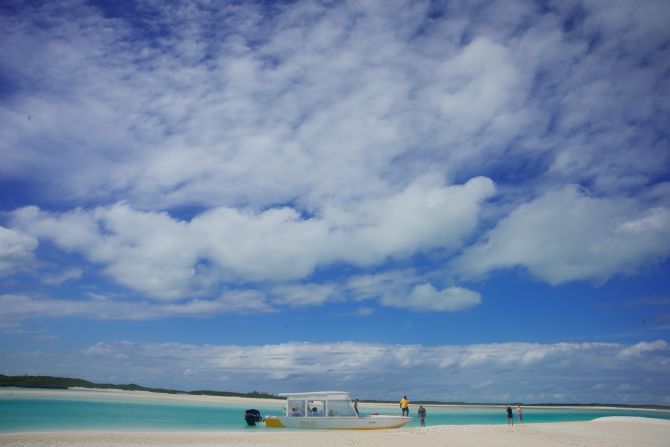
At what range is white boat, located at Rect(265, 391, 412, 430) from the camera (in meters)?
34.1

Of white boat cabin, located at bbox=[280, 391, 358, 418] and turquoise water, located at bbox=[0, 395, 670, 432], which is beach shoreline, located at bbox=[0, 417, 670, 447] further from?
turquoise water, located at bbox=[0, 395, 670, 432]

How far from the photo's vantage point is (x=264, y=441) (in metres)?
25.1

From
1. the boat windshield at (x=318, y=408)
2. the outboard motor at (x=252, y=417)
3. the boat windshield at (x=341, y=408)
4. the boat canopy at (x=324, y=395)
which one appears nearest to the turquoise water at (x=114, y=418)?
the outboard motor at (x=252, y=417)

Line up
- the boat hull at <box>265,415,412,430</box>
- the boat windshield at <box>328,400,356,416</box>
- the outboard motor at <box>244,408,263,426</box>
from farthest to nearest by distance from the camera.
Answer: the outboard motor at <box>244,408,263,426</box>, the boat windshield at <box>328,400,356,416</box>, the boat hull at <box>265,415,412,430</box>

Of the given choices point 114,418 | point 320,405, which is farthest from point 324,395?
point 114,418

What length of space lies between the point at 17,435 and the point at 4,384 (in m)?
122

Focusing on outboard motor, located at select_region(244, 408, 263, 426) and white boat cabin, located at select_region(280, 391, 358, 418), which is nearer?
white boat cabin, located at select_region(280, 391, 358, 418)

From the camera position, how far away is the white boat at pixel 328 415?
112ft

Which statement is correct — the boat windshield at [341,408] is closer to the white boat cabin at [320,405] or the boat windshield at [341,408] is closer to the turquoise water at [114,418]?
the white boat cabin at [320,405]

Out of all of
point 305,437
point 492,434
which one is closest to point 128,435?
point 305,437

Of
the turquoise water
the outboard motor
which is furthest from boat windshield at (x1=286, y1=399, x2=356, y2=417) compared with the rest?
the outboard motor

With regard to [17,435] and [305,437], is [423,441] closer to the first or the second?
[305,437]

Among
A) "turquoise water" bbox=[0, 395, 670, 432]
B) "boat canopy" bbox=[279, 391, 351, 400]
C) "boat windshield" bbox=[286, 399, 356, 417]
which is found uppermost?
"boat canopy" bbox=[279, 391, 351, 400]

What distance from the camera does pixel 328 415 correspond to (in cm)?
3459
